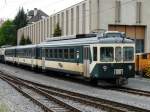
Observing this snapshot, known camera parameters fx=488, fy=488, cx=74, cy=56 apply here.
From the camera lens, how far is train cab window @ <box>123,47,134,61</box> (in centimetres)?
2498

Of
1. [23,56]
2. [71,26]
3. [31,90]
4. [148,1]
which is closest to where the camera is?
[31,90]

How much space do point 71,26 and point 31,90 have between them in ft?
126

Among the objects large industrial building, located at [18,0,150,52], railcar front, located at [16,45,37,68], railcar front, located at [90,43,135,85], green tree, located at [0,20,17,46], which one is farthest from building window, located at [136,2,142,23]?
green tree, located at [0,20,17,46]

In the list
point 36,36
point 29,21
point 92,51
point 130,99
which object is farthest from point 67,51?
point 29,21

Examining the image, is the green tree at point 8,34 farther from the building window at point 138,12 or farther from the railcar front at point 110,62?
the railcar front at point 110,62

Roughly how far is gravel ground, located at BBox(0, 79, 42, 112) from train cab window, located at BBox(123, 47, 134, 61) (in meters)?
5.98

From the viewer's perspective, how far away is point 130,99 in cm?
1902

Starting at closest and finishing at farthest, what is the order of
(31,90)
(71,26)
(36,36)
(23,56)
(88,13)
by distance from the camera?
(31,90) < (23,56) < (88,13) < (71,26) < (36,36)

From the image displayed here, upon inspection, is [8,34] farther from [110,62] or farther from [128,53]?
[110,62]

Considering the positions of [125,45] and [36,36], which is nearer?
[125,45]

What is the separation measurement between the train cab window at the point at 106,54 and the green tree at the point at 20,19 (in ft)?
333

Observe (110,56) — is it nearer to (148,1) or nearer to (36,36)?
(148,1)

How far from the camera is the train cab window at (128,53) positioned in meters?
25.0

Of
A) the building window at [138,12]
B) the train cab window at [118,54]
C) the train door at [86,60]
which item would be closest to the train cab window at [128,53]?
the train cab window at [118,54]
